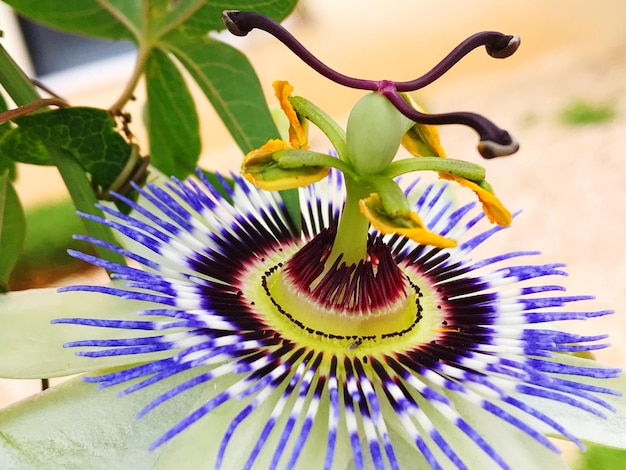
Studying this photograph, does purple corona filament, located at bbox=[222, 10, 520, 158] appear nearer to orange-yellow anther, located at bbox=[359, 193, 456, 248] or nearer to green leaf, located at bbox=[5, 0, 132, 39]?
orange-yellow anther, located at bbox=[359, 193, 456, 248]

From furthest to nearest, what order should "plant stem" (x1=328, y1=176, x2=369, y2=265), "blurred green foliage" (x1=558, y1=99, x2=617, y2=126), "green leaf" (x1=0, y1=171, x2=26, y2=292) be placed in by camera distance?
"blurred green foliage" (x1=558, y1=99, x2=617, y2=126)
"green leaf" (x1=0, y1=171, x2=26, y2=292)
"plant stem" (x1=328, y1=176, x2=369, y2=265)

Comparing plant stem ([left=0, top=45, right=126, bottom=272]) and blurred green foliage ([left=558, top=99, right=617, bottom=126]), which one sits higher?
blurred green foliage ([left=558, top=99, right=617, bottom=126])

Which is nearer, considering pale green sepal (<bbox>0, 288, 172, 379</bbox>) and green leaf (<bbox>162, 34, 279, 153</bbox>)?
pale green sepal (<bbox>0, 288, 172, 379</bbox>)

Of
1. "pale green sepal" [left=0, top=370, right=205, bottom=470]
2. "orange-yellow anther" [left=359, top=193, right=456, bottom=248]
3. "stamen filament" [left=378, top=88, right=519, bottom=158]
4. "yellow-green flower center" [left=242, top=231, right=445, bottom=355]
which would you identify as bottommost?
"pale green sepal" [left=0, top=370, right=205, bottom=470]

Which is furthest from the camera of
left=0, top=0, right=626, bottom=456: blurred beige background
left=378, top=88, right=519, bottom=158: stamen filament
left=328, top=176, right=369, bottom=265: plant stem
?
left=0, top=0, right=626, bottom=456: blurred beige background

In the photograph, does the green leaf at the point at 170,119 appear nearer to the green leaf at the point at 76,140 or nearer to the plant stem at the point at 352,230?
the green leaf at the point at 76,140

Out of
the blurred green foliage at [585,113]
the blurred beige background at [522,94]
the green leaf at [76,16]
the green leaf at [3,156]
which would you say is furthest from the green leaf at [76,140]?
the blurred green foliage at [585,113]

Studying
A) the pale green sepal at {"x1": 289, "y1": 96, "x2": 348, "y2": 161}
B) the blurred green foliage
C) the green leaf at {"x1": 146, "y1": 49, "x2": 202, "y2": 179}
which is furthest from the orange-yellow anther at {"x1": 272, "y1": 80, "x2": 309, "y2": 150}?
the blurred green foliage
